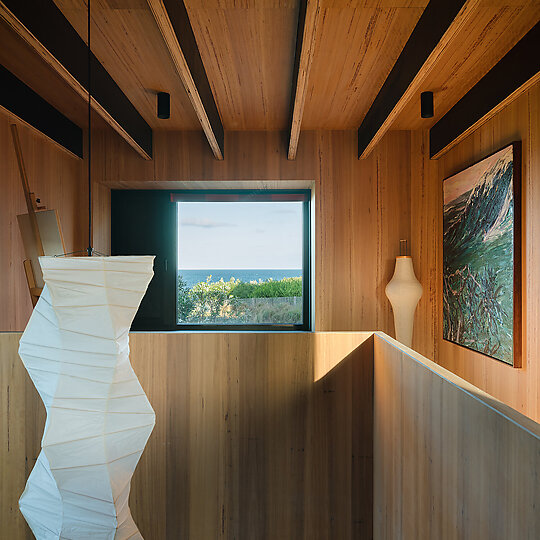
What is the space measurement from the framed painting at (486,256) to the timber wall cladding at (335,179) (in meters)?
0.45

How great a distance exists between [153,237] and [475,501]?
3.07 meters

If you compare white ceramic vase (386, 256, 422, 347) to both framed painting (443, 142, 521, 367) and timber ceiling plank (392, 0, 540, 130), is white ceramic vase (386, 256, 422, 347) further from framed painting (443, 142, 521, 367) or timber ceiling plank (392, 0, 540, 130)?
timber ceiling plank (392, 0, 540, 130)

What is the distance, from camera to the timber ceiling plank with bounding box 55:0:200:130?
1.68 meters

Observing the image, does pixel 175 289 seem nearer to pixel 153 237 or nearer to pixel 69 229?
pixel 153 237

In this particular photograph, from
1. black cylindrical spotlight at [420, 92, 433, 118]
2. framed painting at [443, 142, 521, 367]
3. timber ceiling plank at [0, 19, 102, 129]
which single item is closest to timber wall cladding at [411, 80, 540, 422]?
framed painting at [443, 142, 521, 367]

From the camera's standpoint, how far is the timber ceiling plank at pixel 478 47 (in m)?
1.71

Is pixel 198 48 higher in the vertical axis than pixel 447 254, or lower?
higher

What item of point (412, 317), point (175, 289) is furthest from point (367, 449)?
point (175, 289)

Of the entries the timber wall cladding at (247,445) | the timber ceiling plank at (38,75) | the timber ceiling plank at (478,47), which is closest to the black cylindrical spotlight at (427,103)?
the timber ceiling plank at (478,47)

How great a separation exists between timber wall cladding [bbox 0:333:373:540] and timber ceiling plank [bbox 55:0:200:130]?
4.37 feet

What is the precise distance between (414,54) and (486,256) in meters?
1.10

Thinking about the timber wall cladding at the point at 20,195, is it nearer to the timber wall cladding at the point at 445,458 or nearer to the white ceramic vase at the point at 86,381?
the white ceramic vase at the point at 86,381

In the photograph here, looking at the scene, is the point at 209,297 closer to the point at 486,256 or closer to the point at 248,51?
the point at 248,51

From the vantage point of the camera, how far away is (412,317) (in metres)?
2.95
